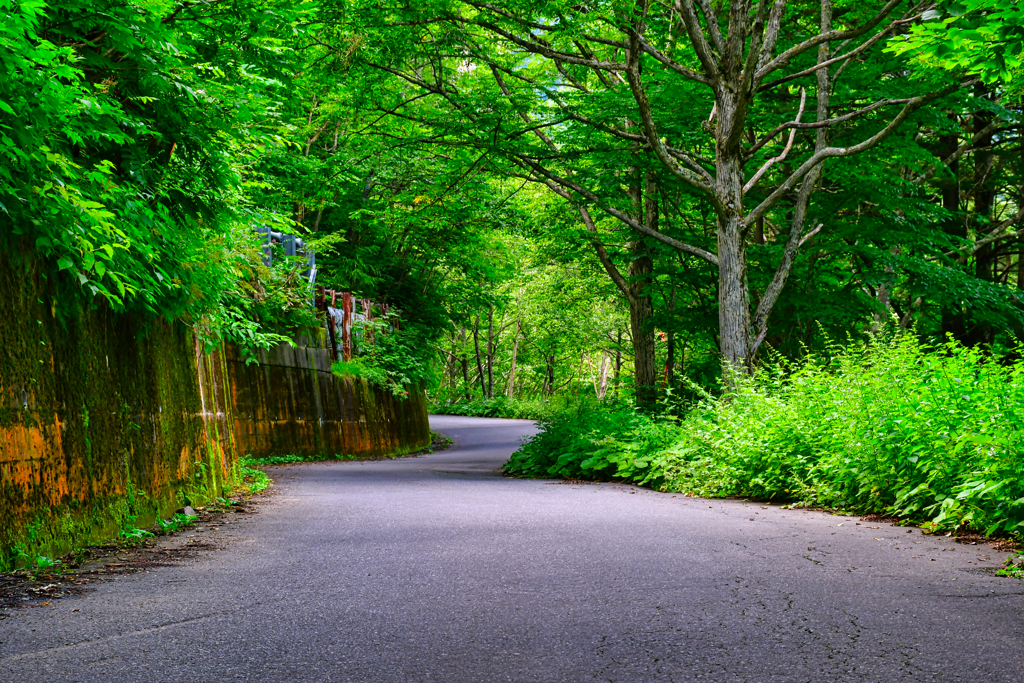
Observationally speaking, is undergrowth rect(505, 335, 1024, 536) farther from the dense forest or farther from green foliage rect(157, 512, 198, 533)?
green foliage rect(157, 512, 198, 533)

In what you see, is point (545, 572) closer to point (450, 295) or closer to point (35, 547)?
point (35, 547)

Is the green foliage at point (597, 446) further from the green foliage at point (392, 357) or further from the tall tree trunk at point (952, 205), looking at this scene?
the tall tree trunk at point (952, 205)

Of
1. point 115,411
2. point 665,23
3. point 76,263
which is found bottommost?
point 115,411

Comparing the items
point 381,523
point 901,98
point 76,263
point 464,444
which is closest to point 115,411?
point 76,263

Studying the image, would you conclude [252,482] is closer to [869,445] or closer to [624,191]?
[869,445]

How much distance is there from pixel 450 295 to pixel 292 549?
2351cm

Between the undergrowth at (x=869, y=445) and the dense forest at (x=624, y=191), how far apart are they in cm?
4

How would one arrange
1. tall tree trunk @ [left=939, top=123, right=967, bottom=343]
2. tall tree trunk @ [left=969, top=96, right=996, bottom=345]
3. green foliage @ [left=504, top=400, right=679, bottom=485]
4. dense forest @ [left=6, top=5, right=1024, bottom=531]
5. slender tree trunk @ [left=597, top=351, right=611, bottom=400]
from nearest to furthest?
dense forest @ [left=6, top=5, right=1024, bottom=531]
green foliage @ [left=504, top=400, right=679, bottom=485]
tall tree trunk @ [left=939, top=123, right=967, bottom=343]
tall tree trunk @ [left=969, top=96, right=996, bottom=345]
slender tree trunk @ [left=597, top=351, right=611, bottom=400]

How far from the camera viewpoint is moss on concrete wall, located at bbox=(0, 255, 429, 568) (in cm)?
528

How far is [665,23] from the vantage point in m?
18.3

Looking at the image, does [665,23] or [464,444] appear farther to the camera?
[464,444]

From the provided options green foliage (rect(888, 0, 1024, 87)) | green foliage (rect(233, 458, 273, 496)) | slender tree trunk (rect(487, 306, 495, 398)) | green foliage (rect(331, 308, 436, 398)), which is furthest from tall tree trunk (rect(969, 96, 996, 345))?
slender tree trunk (rect(487, 306, 495, 398))

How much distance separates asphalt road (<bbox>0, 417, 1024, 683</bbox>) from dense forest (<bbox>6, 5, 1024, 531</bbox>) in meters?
1.71

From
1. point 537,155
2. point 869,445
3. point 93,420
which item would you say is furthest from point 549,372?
point 93,420
